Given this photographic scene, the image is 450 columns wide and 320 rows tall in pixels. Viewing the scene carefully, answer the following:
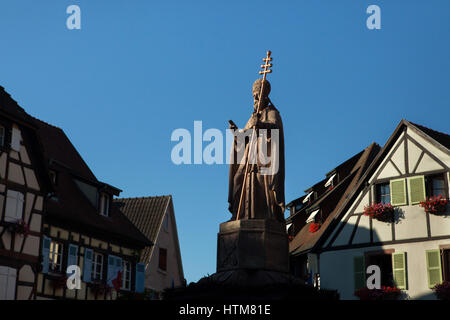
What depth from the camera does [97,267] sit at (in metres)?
26.7

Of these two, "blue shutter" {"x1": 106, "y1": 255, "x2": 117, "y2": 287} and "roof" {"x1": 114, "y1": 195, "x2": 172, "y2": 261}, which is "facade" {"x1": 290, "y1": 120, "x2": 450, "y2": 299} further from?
"roof" {"x1": 114, "y1": 195, "x2": 172, "y2": 261}

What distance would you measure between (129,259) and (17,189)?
304 inches

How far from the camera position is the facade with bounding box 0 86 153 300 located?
21.8 metres

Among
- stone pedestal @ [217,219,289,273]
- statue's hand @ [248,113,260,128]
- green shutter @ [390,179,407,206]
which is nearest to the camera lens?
stone pedestal @ [217,219,289,273]

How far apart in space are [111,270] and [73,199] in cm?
310

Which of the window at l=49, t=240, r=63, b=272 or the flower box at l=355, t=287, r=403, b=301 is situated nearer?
the flower box at l=355, t=287, r=403, b=301

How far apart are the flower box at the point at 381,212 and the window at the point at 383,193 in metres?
0.55

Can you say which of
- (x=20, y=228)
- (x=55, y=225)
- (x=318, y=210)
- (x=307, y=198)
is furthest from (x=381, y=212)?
(x=20, y=228)

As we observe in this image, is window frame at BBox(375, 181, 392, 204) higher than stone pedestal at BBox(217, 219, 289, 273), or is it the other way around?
window frame at BBox(375, 181, 392, 204)

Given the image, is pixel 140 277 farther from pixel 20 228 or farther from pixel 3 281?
pixel 3 281

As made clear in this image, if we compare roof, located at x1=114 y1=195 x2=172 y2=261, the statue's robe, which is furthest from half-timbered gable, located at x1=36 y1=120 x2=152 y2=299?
the statue's robe
